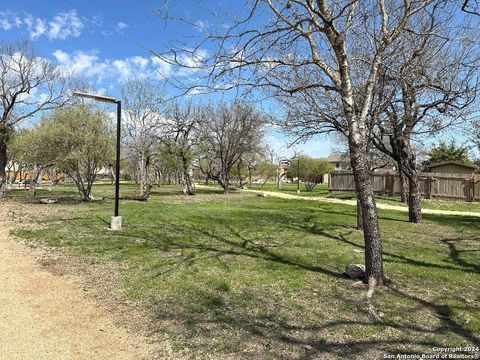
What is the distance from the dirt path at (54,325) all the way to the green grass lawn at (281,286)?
1.42 ft

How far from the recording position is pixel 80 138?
1755 cm

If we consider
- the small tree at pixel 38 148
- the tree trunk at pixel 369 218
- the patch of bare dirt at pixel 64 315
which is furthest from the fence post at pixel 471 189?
the patch of bare dirt at pixel 64 315

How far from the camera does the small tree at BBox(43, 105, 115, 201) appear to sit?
57.3 ft

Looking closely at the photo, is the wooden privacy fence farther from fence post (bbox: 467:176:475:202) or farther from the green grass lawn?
the green grass lawn

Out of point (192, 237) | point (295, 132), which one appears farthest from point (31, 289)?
point (295, 132)

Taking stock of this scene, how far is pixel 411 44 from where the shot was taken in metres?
6.86

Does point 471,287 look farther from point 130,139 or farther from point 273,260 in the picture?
point 130,139

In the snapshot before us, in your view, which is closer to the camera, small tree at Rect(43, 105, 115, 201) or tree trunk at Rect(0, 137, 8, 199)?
small tree at Rect(43, 105, 115, 201)

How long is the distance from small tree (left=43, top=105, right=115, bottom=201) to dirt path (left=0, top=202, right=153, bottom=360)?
474 inches

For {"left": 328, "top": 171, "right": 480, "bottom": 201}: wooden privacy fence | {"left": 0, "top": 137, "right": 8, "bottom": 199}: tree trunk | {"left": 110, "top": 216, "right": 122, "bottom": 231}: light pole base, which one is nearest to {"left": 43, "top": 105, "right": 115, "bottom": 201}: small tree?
→ {"left": 0, "top": 137, "right": 8, "bottom": 199}: tree trunk

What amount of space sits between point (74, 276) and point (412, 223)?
11.4 m

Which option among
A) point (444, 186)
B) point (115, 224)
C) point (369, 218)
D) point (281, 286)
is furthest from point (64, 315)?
point (444, 186)

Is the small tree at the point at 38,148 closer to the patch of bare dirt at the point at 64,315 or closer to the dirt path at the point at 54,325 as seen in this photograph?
the patch of bare dirt at the point at 64,315

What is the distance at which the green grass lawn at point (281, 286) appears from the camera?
4004 millimetres
